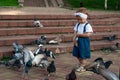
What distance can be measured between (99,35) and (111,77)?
19.1 feet

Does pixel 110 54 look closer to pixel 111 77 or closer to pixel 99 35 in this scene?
pixel 99 35

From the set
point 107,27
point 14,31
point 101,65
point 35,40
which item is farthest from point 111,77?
point 107,27

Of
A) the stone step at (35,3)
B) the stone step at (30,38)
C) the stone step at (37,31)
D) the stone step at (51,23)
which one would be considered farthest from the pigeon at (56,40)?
the stone step at (35,3)

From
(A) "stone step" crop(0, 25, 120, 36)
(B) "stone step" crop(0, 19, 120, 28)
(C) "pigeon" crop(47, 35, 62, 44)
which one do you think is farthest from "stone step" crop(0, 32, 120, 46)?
(B) "stone step" crop(0, 19, 120, 28)

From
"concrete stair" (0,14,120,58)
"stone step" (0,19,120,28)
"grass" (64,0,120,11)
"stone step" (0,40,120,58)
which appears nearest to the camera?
"stone step" (0,40,120,58)

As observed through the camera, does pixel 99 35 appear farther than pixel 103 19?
No

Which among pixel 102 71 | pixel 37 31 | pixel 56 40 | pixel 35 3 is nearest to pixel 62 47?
pixel 56 40

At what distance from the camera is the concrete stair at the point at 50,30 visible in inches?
365

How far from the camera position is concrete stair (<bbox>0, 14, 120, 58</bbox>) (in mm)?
9273

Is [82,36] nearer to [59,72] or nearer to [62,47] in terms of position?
[59,72]

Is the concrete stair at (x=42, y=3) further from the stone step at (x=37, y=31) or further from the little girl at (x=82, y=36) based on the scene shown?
the little girl at (x=82, y=36)

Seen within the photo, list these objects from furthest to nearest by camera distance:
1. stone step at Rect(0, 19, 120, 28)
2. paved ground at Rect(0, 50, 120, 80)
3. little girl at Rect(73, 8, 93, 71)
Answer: stone step at Rect(0, 19, 120, 28), little girl at Rect(73, 8, 93, 71), paved ground at Rect(0, 50, 120, 80)

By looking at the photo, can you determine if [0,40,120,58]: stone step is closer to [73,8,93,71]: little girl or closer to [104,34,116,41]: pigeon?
[104,34,116,41]: pigeon

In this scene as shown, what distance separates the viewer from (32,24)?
10.8 metres
